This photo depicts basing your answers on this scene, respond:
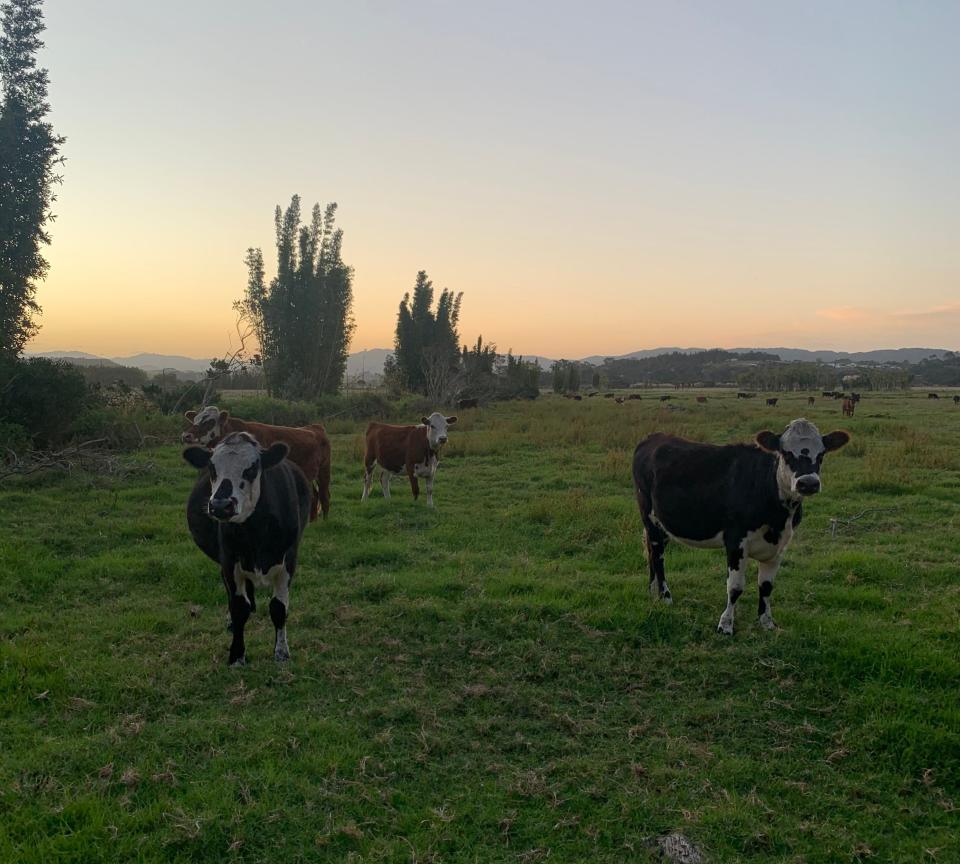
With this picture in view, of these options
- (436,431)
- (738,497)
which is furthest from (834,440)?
(436,431)

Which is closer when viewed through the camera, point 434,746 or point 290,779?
point 290,779

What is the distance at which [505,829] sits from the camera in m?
3.78

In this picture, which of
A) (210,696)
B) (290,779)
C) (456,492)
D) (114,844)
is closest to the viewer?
(114,844)

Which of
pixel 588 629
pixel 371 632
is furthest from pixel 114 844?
pixel 588 629

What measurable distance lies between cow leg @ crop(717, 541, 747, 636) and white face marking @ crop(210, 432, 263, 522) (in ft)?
14.6

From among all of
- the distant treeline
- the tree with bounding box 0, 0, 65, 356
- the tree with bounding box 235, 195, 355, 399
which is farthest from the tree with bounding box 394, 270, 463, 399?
the tree with bounding box 0, 0, 65, 356

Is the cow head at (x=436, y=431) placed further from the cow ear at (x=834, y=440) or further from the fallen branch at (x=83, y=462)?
the cow ear at (x=834, y=440)

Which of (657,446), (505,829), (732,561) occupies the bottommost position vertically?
(505,829)

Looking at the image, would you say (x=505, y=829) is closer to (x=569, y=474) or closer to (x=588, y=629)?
(x=588, y=629)

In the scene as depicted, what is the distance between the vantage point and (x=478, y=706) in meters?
5.13

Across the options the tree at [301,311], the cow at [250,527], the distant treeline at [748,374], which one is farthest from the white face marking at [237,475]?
the distant treeline at [748,374]

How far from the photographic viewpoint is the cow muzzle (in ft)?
16.8

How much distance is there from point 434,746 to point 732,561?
3494 mm

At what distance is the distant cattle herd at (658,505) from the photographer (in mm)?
5621
